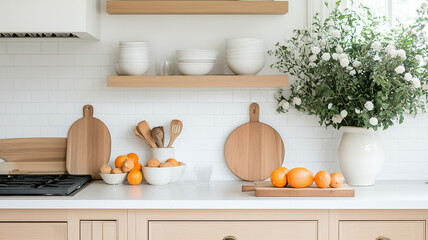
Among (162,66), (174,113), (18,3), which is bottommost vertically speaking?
(174,113)

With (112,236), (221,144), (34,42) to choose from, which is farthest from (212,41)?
(112,236)

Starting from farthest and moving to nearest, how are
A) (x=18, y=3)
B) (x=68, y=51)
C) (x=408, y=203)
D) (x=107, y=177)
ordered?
(x=68, y=51)
(x=107, y=177)
(x=18, y=3)
(x=408, y=203)

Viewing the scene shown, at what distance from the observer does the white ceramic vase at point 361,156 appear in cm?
287

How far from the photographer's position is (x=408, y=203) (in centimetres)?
248

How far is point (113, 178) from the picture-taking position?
9.51ft

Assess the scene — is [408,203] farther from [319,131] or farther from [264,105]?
[264,105]

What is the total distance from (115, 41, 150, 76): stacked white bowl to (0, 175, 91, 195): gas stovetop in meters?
0.67

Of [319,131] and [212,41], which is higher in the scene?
[212,41]

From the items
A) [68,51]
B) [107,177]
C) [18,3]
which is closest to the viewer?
[18,3]

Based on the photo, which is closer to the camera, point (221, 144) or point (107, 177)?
point (107, 177)

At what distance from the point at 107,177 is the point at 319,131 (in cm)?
132

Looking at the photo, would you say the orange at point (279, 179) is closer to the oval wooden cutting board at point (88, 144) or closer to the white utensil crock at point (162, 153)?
the white utensil crock at point (162, 153)

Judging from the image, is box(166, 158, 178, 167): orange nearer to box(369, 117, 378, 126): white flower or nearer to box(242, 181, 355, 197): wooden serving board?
box(242, 181, 355, 197): wooden serving board

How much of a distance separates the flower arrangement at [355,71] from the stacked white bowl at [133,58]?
30.8 inches
